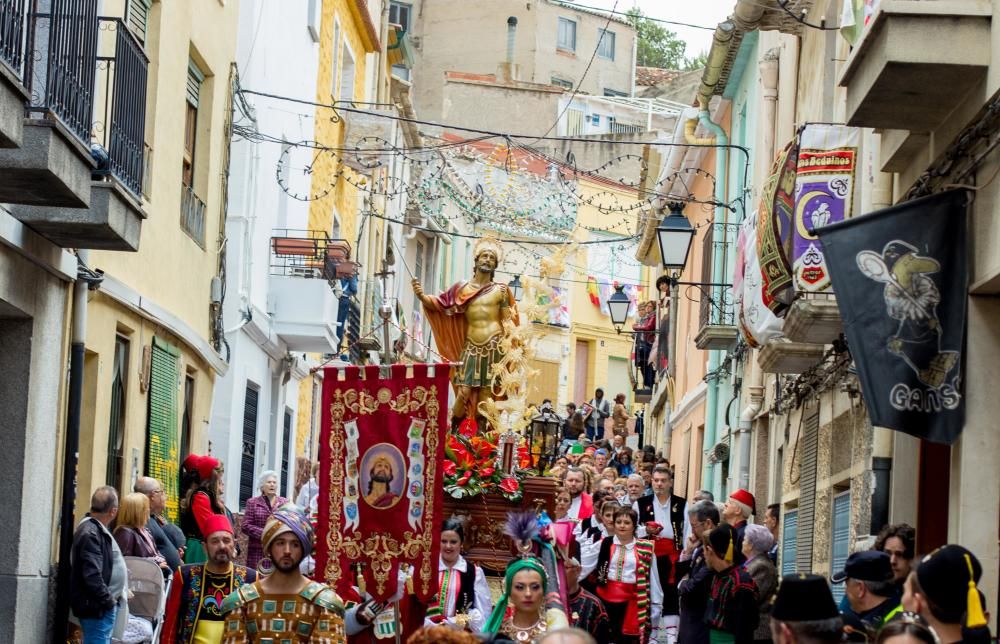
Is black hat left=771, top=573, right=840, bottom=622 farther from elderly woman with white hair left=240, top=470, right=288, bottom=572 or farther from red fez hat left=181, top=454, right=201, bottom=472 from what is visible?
elderly woman with white hair left=240, top=470, right=288, bottom=572

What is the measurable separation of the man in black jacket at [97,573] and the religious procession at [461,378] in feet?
0.09

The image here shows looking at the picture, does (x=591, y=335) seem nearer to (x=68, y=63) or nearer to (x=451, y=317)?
(x=451, y=317)

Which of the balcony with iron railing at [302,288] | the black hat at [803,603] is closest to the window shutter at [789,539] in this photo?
the balcony with iron railing at [302,288]

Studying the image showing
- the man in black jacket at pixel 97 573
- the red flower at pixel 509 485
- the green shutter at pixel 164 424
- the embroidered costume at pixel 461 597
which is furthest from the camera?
the green shutter at pixel 164 424

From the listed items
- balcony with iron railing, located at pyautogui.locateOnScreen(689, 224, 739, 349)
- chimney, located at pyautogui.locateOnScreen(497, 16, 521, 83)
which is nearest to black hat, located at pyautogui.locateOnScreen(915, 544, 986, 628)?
balcony with iron railing, located at pyautogui.locateOnScreen(689, 224, 739, 349)

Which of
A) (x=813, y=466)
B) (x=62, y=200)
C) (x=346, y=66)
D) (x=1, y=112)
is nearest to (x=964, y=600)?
(x=1, y=112)

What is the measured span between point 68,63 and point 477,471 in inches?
199

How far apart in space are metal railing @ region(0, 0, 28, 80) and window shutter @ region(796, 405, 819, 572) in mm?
9177

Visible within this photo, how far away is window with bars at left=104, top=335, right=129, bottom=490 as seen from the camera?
54.1 ft

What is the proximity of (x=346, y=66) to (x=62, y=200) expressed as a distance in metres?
21.0

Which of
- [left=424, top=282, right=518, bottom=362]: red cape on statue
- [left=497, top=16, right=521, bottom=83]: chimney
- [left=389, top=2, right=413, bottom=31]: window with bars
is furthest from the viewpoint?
[left=497, top=16, right=521, bottom=83]: chimney

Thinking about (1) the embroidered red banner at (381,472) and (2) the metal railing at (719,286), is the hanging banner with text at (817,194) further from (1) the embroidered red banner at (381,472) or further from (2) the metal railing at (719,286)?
(2) the metal railing at (719,286)

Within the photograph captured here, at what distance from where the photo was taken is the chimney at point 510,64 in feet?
191

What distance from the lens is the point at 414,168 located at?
39344 mm
